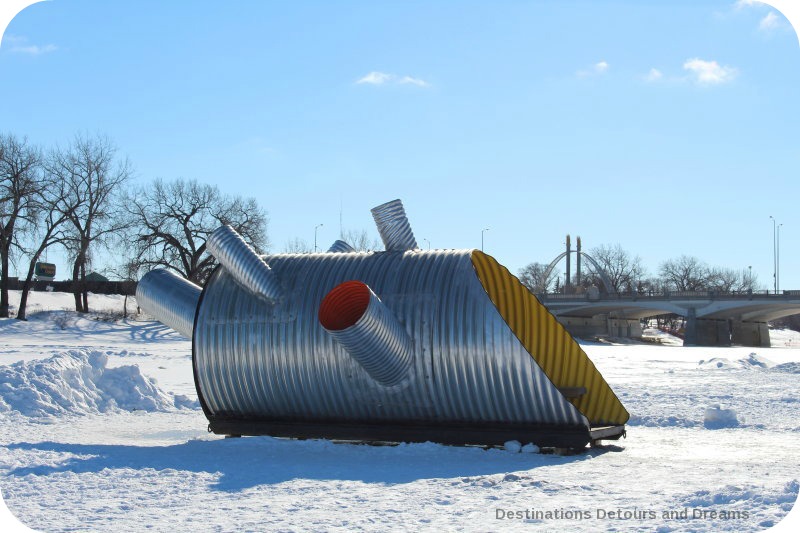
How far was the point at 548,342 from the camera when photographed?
14.7 metres

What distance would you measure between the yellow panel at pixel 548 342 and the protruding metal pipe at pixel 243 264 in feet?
11.9

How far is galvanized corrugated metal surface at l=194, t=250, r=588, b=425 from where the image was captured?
511 inches

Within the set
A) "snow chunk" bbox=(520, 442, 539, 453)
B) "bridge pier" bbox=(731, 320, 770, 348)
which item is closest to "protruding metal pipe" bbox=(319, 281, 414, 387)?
"snow chunk" bbox=(520, 442, 539, 453)

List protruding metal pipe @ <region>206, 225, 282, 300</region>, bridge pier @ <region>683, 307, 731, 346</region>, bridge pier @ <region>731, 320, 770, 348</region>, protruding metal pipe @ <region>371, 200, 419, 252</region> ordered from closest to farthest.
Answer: protruding metal pipe @ <region>206, 225, 282, 300</region>, protruding metal pipe @ <region>371, 200, 419, 252</region>, bridge pier @ <region>683, 307, 731, 346</region>, bridge pier @ <region>731, 320, 770, 348</region>

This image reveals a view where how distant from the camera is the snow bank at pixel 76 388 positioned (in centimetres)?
1711

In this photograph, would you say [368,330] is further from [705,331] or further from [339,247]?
[705,331]

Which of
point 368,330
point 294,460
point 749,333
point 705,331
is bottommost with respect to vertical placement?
point 294,460

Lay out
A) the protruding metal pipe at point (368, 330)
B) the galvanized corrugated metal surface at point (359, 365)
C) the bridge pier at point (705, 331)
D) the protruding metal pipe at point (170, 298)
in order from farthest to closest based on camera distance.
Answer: the bridge pier at point (705, 331) → the protruding metal pipe at point (170, 298) → the galvanized corrugated metal surface at point (359, 365) → the protruding metal pipe at point (368, 330)

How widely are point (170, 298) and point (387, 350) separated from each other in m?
5.63

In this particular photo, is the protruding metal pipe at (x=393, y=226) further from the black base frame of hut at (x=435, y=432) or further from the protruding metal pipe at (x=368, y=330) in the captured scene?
the black base frame of hut at (x=435, y=432)

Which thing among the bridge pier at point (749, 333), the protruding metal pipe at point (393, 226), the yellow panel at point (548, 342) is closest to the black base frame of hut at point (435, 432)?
the yellow panel at point (548, 342)

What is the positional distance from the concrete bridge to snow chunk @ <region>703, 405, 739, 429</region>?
63.9 meters

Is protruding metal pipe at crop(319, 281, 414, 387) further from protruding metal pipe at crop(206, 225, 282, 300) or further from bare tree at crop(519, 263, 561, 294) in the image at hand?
bare tree at crop(519, 263, 561, 294)

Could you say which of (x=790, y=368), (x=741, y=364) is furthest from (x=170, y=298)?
(x=741, y=364)
